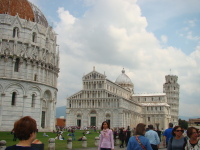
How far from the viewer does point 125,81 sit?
107 metres

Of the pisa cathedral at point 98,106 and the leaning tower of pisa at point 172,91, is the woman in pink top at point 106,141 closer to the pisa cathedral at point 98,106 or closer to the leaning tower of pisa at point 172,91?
the pisa cathedral at point 98,106

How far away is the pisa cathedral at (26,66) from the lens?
35844mm

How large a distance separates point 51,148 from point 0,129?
18.6 m

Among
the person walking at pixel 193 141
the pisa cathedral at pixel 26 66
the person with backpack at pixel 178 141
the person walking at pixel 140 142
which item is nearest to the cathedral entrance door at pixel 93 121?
the pisa cathedral at pixel 26 66

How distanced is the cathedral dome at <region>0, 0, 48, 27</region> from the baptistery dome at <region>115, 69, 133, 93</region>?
66.4 meters

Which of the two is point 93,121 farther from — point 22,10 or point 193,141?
point 193,141

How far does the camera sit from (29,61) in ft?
125

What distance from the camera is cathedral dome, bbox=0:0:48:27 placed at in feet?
129

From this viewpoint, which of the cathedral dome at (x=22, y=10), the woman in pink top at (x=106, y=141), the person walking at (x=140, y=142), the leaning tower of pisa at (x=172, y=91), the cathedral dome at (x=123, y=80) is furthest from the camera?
the leaning tower of pisa at (x=172, y=91)

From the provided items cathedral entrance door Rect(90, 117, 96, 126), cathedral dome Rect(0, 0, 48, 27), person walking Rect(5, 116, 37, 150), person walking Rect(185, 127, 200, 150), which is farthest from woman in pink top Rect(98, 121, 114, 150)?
cathedral entrance door Rect(90, 117, 96, 126)

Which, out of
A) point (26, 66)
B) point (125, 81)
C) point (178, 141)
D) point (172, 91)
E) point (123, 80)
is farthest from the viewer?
point (172, 91)

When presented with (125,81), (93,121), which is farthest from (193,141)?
(125,81)

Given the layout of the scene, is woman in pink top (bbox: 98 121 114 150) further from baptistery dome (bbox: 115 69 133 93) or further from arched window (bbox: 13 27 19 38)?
baptistery dome (bbox: 115 69 133 93)

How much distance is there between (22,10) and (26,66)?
944 centimetres
